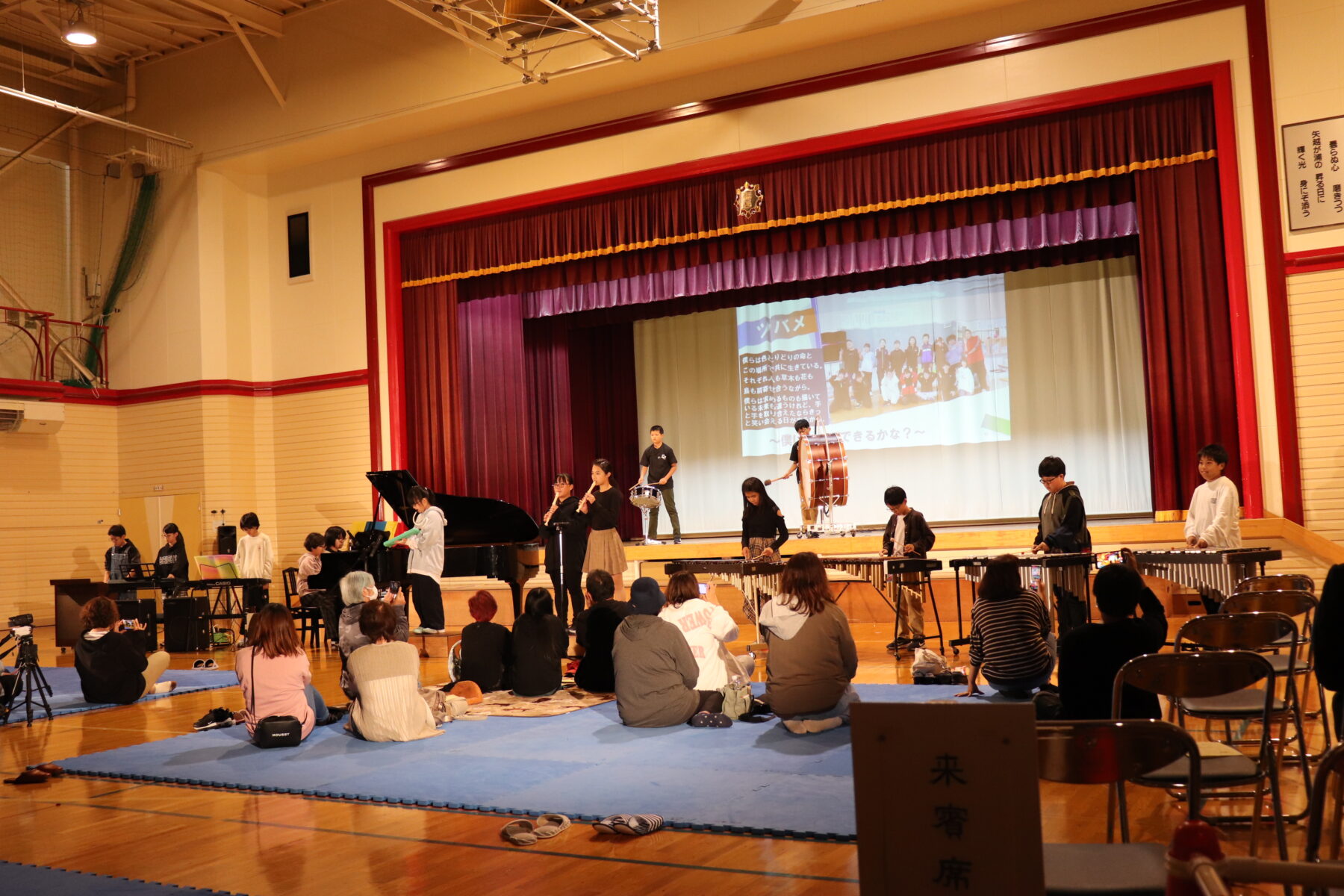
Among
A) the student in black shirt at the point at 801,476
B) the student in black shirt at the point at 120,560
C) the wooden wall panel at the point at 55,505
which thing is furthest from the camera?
the wooden wall panel at the point at 55,505

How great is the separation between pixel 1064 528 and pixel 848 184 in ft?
15.4

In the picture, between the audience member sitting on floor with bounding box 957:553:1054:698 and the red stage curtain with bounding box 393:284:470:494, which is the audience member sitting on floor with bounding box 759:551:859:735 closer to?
the audience member sitting on floor with bounding box 957:553:1054:698

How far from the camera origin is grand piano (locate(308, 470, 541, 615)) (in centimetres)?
961

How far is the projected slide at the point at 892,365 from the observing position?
1320cm

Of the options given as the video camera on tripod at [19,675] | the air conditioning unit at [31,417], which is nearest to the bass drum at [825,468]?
the video camera on tripod at [19,675]

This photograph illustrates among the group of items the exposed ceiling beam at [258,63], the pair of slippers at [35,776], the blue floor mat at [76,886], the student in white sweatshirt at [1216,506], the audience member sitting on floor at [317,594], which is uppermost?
the exposed ceiling beam at [258,63]

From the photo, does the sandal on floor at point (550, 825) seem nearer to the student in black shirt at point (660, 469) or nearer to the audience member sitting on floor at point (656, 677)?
the audience member sitting on floor at point (656, 677)

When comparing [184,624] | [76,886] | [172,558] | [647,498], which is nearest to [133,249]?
[172,558]

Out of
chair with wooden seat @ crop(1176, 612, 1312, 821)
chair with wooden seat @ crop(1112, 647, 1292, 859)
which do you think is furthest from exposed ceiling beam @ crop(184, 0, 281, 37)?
chair with wooden seat @ crop(1112, 647, 1292, 859)

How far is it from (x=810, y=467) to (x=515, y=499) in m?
4.05

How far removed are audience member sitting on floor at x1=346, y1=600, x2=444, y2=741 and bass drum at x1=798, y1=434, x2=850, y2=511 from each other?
5.89 m

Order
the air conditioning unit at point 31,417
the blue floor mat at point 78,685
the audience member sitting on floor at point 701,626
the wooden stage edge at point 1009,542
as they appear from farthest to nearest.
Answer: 1. the air conditioning unit at point 31,417
2. the wooden stage edge at point 1009,542
3. the blue floor mat at point 78,685
4. the audience member sitting on floor at point 701,626

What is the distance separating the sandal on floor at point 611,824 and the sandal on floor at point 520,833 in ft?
0.81

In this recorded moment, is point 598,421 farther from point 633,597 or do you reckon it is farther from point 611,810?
point 611,810
